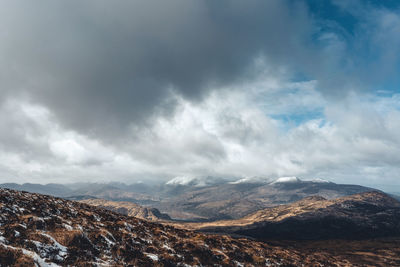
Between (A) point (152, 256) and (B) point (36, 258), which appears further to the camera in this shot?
(A) point (152, 256)

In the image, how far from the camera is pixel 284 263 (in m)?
31.6

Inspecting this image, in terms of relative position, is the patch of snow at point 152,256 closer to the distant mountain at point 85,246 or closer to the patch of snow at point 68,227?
the distant mountain at point 85,246

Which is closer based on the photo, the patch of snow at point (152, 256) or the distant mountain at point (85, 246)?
the distant mountain at point (85, 246)

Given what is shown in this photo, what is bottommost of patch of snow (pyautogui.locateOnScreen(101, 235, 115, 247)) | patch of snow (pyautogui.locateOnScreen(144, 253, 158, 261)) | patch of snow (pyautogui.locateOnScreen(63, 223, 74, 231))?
patch of snow (pyautogui.locateOnScreen(144, 253, 158, 261))

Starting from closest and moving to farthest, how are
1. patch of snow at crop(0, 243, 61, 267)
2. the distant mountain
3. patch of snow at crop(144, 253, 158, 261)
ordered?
patch of snow at crop(0, 243, 61, 267) < the distant mountain < patch of snow at crop(144, 253, 158, 261)

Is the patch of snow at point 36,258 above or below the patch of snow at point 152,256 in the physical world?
above

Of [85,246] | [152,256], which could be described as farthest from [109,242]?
[152,256]

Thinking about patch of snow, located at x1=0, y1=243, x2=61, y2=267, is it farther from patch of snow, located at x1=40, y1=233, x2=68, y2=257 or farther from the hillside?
patch of snow, located at x1=40, y1=233, x2=68, y2=257

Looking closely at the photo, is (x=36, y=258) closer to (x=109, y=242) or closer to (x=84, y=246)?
(x=84, y=246)

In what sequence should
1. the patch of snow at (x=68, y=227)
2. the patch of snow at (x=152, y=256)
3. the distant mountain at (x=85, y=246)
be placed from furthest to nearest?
1. the patch of snow at (x=68, y=227)
2. the patch of snow at (x=152, y=256)
3. the distant mountain at (x=85, y=246)

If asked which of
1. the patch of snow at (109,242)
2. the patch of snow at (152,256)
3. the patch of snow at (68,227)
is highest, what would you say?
the patch of snow at (68,227)

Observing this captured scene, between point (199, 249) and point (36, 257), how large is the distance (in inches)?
629

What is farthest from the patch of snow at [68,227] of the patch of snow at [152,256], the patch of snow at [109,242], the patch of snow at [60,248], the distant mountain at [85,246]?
the patch of snow at [152,256]

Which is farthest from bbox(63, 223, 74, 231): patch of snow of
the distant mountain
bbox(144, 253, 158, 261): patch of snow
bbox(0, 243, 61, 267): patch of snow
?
bbox(144, 253, 158, 261): patch of snow
